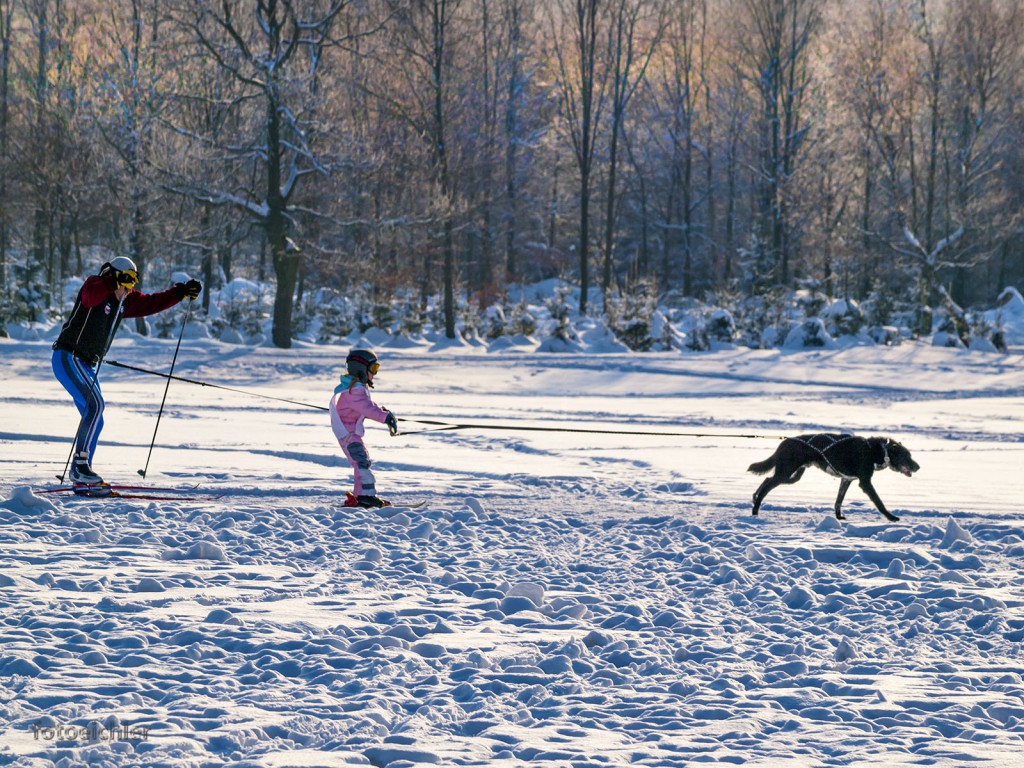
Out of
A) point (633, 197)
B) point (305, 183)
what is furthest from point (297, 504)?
point (633, 197)

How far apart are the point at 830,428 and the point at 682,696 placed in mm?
10113

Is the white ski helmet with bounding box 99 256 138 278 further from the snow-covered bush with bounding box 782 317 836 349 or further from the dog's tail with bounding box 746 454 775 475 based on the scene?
the snow-covered bush with bounding box 782 317 836 349

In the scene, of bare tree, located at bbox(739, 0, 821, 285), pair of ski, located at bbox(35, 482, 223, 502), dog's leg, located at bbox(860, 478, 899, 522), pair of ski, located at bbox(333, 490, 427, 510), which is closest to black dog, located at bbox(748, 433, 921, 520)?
dog's leg, located at bbox(860, 478, 899, 522)

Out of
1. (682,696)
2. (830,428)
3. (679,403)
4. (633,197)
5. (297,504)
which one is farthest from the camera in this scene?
(633,197)

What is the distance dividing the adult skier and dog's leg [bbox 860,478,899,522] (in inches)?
196

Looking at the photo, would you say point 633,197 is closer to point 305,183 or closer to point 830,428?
point 305,183

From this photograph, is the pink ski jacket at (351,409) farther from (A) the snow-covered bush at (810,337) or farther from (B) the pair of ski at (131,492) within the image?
(A) the snow-covered bush at (810,337)

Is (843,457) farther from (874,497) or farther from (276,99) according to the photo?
(276,99)

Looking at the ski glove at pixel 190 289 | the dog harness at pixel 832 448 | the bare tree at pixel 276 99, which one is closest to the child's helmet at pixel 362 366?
the ski glove at pixel 190 289

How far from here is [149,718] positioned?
3979 mm

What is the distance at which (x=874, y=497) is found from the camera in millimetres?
7871

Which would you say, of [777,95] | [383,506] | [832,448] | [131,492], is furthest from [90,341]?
[777,95]

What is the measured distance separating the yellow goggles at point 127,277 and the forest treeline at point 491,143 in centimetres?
1540

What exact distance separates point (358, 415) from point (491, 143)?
3312 centimetres
